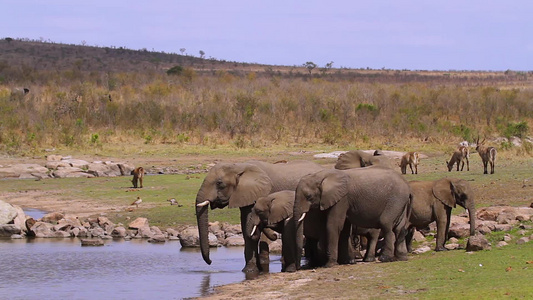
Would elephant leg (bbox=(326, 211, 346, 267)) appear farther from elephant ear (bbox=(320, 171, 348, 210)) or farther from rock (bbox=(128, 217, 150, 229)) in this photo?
rock (bbox=(128, 217, 150, 229))

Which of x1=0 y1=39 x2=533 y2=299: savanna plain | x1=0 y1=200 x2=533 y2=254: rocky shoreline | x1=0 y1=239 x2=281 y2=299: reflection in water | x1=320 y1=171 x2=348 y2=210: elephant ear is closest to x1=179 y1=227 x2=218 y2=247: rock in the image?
x1=0 y1=200 x2=533 y2=254: rocky shoreline

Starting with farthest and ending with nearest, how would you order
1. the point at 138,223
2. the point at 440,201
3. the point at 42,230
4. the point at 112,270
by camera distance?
the point at 138,223 < the point at 42,230 < the point at 112,270 < the point at 440,201

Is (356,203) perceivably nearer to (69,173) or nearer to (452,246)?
(452,246)

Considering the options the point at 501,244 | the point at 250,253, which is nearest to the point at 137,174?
the point at 250,253

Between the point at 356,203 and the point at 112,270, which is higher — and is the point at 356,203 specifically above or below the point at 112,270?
above

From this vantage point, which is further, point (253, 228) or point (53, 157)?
point (53, 157)

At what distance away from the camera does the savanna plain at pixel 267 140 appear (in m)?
12.9

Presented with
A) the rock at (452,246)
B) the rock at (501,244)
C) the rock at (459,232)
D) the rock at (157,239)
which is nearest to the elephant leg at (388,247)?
the rock at (452,246)

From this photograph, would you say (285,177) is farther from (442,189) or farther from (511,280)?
(511,280)

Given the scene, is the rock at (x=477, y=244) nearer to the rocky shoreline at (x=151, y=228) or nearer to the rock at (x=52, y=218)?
the rocky shoreline at (x=151, y=228)

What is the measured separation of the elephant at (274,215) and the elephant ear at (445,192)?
257 cm

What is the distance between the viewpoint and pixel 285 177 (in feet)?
53.8

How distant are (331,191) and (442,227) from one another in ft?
7.69

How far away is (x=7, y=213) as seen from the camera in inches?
861
